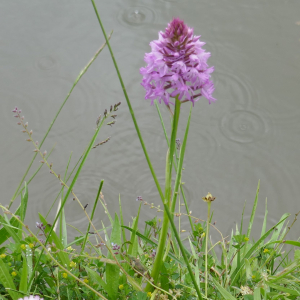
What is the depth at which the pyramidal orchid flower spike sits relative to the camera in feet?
1.86

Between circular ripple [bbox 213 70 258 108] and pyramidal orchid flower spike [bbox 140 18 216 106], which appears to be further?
circular ripple [bbox 213 70 258 108]

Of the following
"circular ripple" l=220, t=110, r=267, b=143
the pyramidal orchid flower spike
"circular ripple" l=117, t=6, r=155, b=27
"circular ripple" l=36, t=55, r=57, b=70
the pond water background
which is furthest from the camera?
"circular ripple" l=117, t=6, r=155, b=27

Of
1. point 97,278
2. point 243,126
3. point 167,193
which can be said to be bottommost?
point 97,278

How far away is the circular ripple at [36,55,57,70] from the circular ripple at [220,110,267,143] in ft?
3.07

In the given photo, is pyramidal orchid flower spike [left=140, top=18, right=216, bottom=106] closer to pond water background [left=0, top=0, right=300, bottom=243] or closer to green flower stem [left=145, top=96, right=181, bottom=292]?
green flower stem [left=145, top=96, right=181, bottom=292]

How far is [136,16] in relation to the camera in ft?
6.84

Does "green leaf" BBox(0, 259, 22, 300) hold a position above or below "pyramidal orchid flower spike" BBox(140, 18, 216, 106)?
below

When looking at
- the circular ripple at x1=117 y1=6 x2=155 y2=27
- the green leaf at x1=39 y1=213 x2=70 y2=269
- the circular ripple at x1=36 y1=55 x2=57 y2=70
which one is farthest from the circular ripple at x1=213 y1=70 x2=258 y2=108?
the green leaf at x1=39 y1=213 x2=70 y2=269

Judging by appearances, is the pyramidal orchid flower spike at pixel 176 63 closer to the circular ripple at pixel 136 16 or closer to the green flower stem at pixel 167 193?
the green flower stem at pixel 167 193

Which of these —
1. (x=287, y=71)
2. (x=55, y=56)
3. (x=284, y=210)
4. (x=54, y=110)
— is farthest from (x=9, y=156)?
(x=287, y=71)

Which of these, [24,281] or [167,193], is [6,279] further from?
[167,193]

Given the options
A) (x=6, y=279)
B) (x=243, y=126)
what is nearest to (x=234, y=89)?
(x=243, y=126)

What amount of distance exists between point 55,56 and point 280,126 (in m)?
1.21

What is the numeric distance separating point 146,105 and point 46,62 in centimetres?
61
